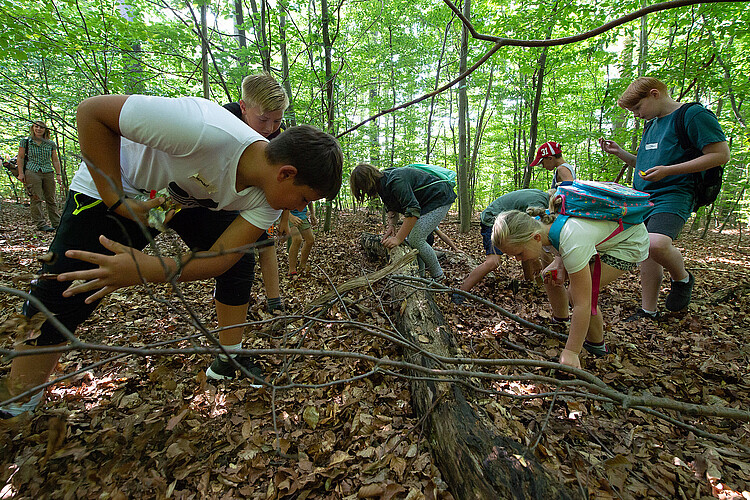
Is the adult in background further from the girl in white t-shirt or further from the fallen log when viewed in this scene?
the girl in white t-shirt

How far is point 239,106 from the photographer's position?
3.16m

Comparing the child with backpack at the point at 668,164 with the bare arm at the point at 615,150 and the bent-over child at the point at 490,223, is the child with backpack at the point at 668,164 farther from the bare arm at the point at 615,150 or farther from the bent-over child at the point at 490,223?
the bent-over child at the point at 490,223

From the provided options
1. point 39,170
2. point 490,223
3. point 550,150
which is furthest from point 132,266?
point 39,170

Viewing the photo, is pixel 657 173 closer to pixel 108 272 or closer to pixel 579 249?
pixel 579 249

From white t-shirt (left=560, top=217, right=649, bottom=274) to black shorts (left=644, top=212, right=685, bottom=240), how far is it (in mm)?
412

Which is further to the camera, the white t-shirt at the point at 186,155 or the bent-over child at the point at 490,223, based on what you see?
the bent-over child at the point at 490,223

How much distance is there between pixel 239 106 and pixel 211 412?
8.53ft

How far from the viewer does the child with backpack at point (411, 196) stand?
12.0 ft

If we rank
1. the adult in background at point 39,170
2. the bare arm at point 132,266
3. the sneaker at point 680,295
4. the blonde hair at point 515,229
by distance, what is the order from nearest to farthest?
the bare arm at point 132,266 < the blonde hair at point 515,229 < the sneaker at point 680,295 < the adult in background at point 39,170

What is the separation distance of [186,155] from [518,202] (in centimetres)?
329

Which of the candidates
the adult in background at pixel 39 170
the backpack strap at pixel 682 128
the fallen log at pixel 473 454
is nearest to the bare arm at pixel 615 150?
the backpack strap at pixel 682 128

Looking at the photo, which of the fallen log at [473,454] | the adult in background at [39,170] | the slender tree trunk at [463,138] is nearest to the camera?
the fallen log at [473,454]

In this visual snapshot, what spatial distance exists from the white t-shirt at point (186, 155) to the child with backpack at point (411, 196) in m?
1.97

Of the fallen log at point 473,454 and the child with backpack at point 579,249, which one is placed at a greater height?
the child with backpack at point 579,249
